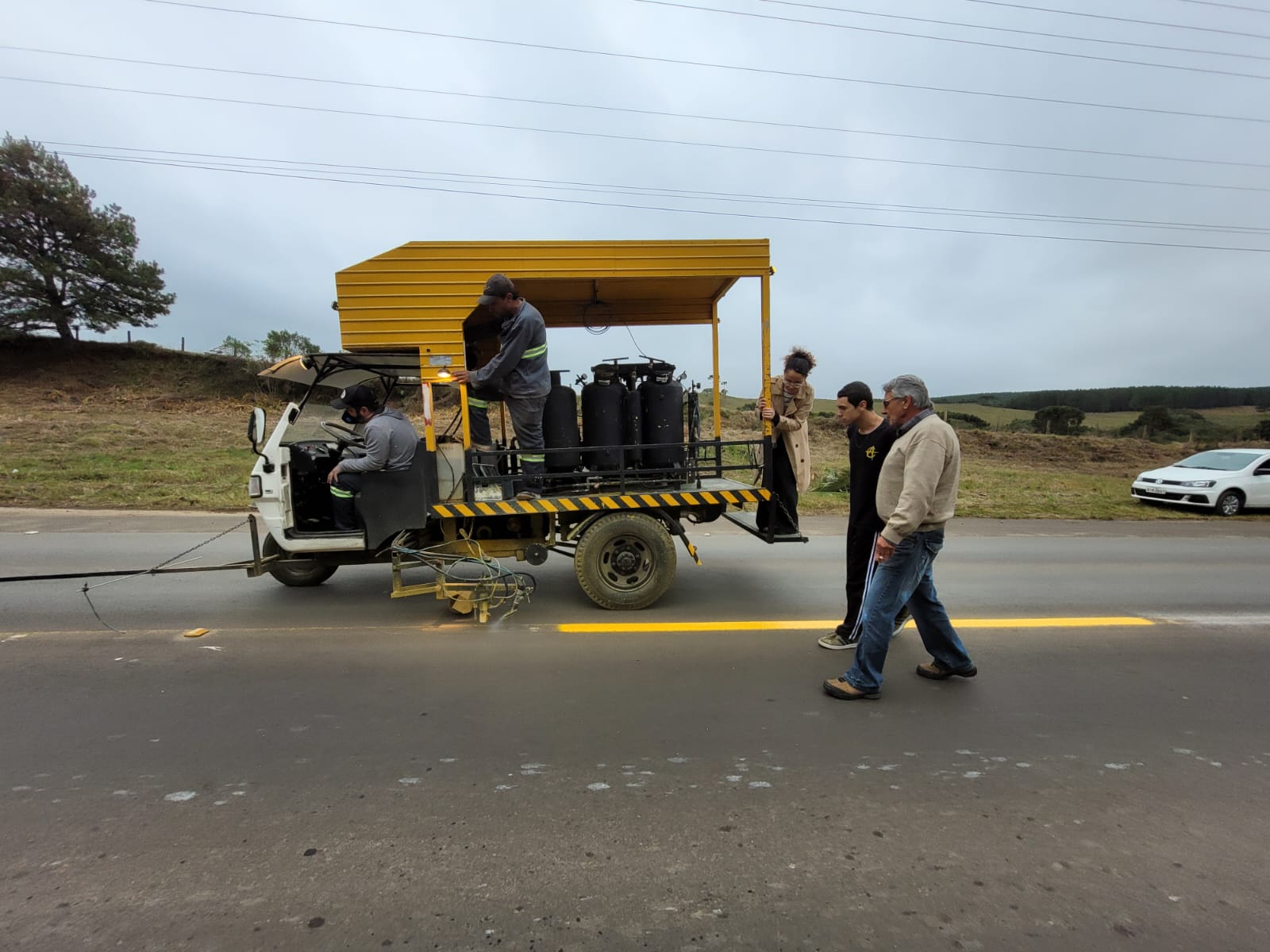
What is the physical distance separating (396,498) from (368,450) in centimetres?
44

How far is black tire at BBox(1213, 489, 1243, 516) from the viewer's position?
11.9m

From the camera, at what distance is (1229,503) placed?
1196 centimetres

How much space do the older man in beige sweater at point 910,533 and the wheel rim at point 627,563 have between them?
185 cm

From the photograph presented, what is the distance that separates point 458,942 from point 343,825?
79 cm

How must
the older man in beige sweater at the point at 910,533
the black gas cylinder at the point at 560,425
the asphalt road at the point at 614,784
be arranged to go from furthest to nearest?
1. the black gas cylinder at the point at 560,425
2. the older man in beige sweater at the point at 910,533
3. the asphalt road at the point at 614,784

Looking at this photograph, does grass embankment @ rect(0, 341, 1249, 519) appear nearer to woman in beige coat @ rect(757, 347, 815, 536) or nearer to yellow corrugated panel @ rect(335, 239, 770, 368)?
woman in beige coat @ rect(757, 347, 815, 536)

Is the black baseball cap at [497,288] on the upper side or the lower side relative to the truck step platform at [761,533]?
upper

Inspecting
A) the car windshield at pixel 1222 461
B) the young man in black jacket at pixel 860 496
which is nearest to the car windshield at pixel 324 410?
the young man in black jacket at pixel 860 496

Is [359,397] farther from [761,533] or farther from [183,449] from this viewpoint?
[183,449]

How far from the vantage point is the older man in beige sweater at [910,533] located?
132 inches

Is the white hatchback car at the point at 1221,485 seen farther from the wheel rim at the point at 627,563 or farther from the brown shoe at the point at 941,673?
the wheel rim at the point at 627,563

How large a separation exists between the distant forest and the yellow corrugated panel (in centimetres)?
4191

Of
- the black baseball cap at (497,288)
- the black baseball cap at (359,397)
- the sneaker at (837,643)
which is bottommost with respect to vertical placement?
the sneaker at (837,643)

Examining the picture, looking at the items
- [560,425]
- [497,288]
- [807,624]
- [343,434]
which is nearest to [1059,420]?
[807,624]
